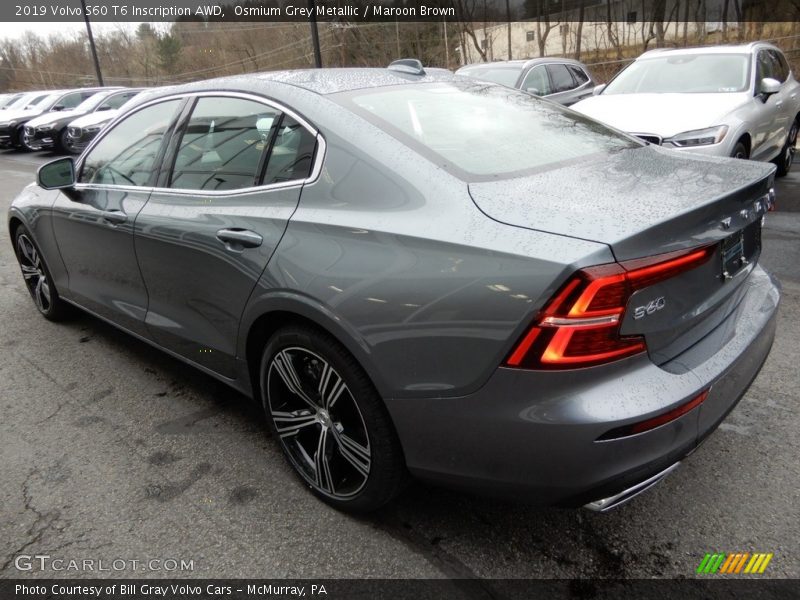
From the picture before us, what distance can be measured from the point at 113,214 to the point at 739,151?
19.1 feet

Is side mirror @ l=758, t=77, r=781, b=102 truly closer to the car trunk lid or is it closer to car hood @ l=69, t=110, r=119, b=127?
the car trunk lid

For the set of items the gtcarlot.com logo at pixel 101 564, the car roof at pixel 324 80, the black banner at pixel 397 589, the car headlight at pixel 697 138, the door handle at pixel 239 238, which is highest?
the car roof at pixel 324 80

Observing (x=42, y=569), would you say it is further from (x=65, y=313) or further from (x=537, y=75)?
(x=537, y=75)

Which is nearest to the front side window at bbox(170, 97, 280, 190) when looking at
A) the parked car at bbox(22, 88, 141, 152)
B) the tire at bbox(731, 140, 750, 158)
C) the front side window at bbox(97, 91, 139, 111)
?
the tire at bbox(731, 140, 750, 158)

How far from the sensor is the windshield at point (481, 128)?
2182 millimetres

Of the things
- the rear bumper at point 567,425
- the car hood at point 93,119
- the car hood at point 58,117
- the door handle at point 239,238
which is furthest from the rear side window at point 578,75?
the car hood at point 58,117

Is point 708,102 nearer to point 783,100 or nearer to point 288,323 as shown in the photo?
point 783,100

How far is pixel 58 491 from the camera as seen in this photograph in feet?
8.41

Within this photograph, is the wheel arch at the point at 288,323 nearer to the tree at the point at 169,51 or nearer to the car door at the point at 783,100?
the car door at the point at 783,100

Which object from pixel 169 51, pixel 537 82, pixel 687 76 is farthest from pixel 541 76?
pixel 169 51

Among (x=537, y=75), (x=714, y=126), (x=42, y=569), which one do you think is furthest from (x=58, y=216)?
(x=537, y=75)

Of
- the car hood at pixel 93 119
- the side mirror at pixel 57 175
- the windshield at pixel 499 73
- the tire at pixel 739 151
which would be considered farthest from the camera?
the car hood at pixel 93 119

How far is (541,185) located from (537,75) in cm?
904

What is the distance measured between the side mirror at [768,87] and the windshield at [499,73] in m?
A: 3.81
